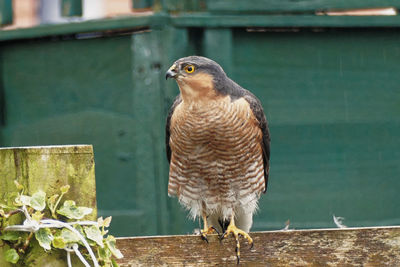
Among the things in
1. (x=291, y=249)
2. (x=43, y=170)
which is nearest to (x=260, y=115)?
(x=291, y=249)

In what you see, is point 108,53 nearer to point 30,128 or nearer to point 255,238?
point 30,128

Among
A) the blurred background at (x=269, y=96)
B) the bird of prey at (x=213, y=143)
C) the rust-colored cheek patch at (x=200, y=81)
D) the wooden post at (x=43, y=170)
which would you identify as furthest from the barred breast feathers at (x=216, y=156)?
the wooden post at (x=43, y=170)

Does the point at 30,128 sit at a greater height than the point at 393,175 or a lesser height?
greater

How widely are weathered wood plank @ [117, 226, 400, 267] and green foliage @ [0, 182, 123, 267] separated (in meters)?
0.53

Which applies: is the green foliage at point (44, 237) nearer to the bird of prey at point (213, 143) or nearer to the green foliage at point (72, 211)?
the green foliage at point (72, 211)

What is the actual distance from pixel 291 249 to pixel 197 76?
1.45 metres

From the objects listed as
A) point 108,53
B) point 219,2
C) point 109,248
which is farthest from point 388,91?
point 109,248

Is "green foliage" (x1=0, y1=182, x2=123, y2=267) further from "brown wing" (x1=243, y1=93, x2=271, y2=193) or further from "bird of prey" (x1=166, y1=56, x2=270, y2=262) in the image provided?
"brown wing" (x1=243, y1=93, x2=271, y2=193)

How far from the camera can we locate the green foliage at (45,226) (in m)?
1.55

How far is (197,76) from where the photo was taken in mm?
3398

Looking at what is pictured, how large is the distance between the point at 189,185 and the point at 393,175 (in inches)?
62.1

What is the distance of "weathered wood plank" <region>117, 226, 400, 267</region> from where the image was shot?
2143 mm

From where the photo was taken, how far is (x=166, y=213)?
13.8 ft

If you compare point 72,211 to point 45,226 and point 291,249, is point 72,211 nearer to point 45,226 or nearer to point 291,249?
point 45,226
